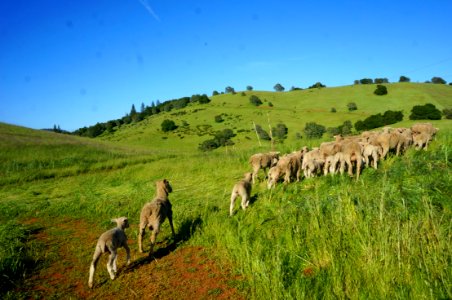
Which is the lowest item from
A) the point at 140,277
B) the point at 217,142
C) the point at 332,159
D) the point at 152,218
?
the point at 140,277

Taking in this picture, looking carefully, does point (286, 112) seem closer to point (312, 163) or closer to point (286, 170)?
point (312, 163)

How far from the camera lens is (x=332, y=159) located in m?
12.5

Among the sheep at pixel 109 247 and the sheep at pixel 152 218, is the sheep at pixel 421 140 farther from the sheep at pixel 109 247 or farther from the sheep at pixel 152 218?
the sheep at pixel 109 247

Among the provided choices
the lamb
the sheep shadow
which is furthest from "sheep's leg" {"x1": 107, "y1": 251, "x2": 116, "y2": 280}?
the lamb

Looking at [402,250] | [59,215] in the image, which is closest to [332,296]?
[402,250]

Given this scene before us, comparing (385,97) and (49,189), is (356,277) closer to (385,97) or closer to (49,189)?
(49,189)

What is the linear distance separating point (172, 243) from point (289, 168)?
5.74 meters

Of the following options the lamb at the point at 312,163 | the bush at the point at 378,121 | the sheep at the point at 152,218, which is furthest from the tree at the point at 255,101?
the sheep at the point at 152,218

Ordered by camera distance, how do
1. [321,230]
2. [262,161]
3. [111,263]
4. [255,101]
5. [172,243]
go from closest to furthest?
[321,230], [111,263], [172,243], [262,161], [255,101]

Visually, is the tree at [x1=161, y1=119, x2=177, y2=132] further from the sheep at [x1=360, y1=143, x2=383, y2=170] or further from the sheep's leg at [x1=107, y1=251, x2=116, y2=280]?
the sheep's leg at [x1=107, y1=251, x2=116, y2=280]

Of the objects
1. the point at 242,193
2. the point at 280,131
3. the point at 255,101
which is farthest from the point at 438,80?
the point at 242,193

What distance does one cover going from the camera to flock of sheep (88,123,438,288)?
7717mm

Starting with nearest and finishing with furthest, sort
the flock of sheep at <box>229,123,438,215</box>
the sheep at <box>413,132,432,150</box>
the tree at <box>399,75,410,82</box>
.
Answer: the flock of sheep at <box>229,123,438,215</box>, the sheep at <box>413,132,432,150</box>, the tree at <box>399,75,410,82</box>

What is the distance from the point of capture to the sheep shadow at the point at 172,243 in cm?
861
